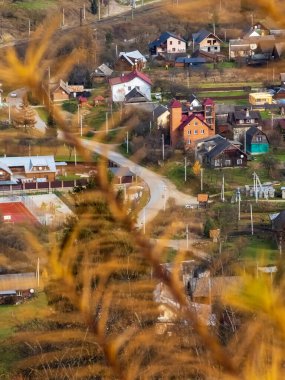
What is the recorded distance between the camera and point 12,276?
4766mm

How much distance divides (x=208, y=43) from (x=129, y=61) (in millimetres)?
1335

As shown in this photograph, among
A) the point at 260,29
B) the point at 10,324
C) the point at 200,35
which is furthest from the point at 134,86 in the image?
the point at 260,29

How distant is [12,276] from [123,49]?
748cm

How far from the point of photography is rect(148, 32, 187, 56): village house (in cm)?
1152

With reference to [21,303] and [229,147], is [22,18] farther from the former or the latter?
[21,303]

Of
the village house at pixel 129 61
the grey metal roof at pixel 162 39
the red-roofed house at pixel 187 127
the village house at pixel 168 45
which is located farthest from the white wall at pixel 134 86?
the grey metal roof at pixel 162 39

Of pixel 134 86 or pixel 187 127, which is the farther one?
pixel 134 86

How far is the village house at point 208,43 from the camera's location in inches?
452

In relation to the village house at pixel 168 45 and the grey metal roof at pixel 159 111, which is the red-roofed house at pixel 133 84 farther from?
the village house at pixel 168 45

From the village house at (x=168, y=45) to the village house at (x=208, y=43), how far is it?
18 centimetres

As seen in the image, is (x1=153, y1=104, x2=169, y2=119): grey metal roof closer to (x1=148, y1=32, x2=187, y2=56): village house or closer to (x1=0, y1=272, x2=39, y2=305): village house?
(x1=148, y1=32, x2=187, y2=56): village house

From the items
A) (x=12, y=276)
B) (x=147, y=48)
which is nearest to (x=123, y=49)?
(x=147, y=48)

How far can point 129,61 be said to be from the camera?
1083 cm

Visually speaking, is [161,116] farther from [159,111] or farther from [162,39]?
[162,39]
